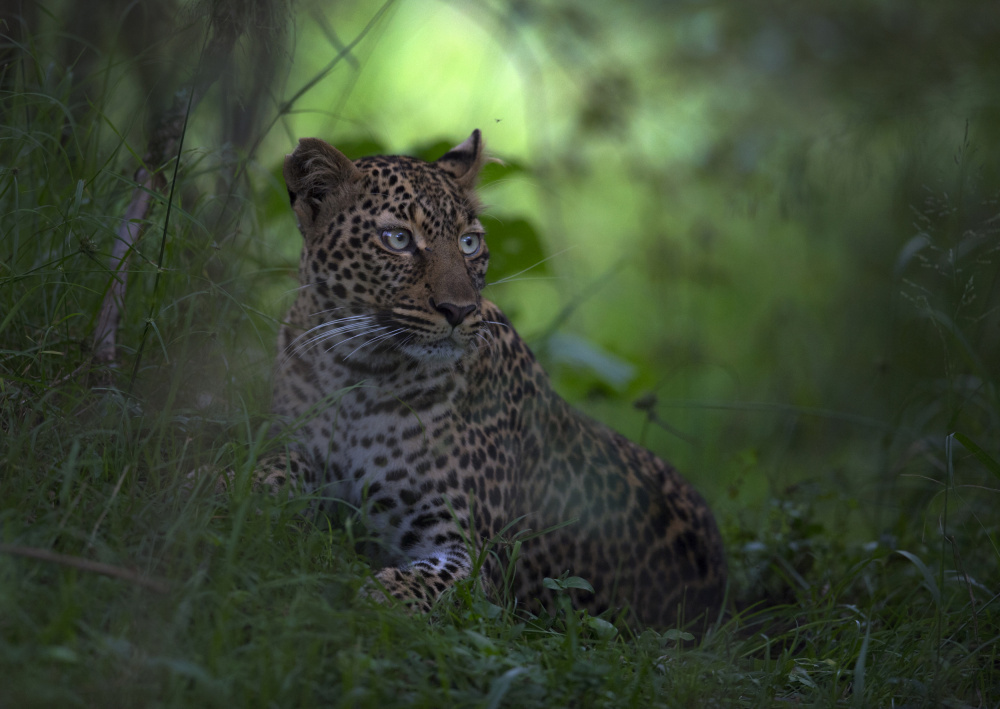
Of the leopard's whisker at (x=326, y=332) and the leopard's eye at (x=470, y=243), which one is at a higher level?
the leopard's eye at (x=470, y=243)

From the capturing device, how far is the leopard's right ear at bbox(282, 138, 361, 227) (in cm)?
384

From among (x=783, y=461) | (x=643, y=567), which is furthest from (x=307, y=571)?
(x=783, y=461)

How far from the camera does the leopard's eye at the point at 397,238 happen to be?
3.83 metres

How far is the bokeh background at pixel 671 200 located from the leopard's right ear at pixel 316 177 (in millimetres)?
283

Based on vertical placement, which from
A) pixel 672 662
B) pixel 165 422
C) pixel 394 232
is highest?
pixel 394 232

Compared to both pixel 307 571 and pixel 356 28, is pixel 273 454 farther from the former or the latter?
pixel 356 28

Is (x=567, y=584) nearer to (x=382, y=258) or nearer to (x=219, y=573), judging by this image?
(x=219, y=573)

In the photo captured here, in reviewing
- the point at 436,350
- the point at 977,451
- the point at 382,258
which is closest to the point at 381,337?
the point at 436,350

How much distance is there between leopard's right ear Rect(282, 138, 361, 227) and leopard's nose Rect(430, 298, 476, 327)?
73cm

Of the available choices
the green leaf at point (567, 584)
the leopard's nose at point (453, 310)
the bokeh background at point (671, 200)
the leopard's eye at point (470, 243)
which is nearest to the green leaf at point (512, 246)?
the bokeh background at point (671, 200)

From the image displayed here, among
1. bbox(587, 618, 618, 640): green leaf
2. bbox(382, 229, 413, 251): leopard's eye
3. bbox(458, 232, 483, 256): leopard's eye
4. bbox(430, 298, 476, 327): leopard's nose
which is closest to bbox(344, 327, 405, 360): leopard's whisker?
bbox(430, 298, 476, 327): leopard's nose

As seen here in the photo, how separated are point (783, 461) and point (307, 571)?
4944 mm

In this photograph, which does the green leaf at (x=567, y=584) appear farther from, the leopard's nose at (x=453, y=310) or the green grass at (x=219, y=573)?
the leopard's nose at (x=453, y=310)

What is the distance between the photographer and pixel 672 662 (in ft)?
10.4
